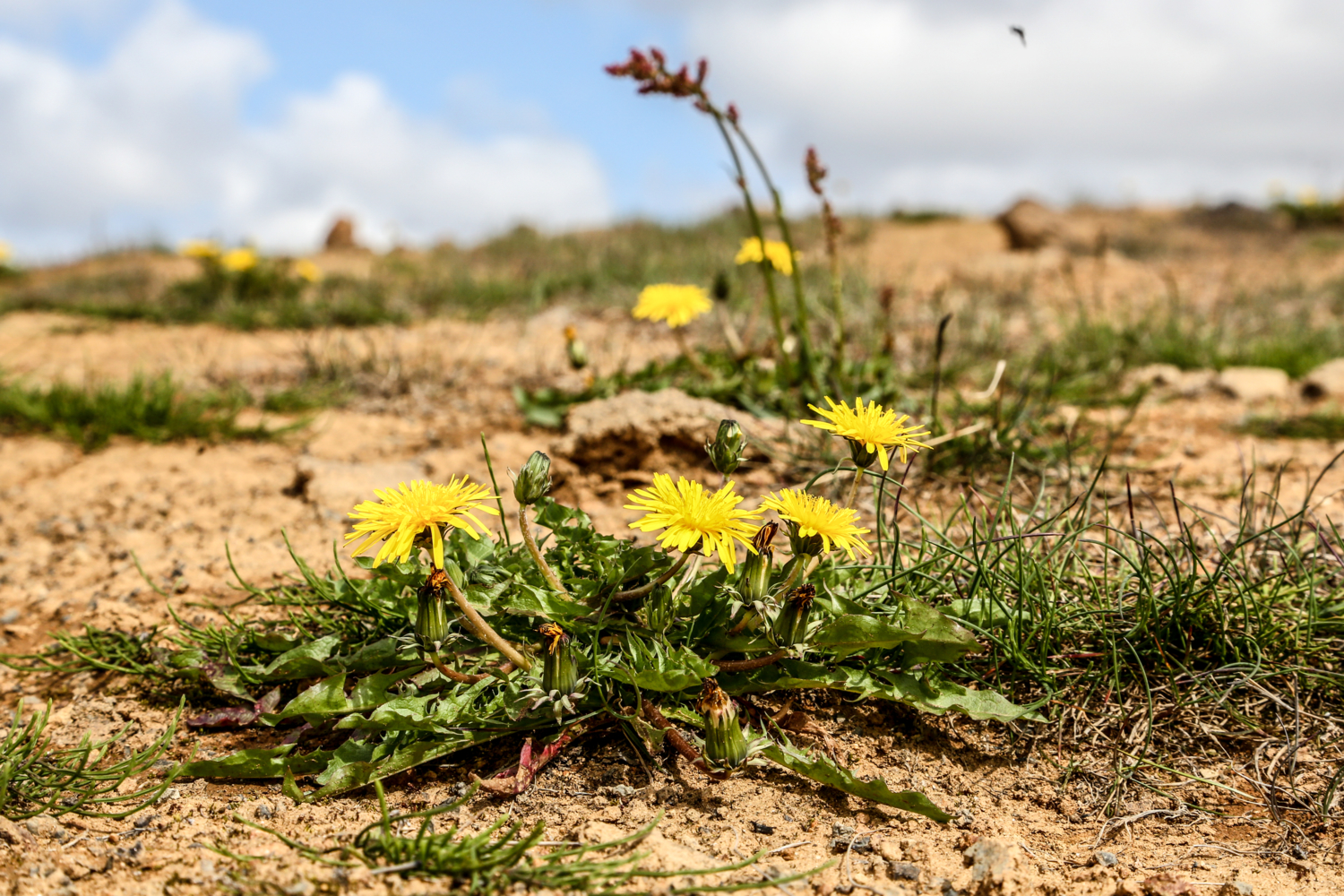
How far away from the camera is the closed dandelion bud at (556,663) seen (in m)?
1.58

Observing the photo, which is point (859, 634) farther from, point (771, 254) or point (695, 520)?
point (771, 254)

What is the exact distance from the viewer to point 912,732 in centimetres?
192

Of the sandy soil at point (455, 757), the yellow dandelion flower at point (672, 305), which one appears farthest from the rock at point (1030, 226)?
the yellow dandelion flower at point (672, 305)

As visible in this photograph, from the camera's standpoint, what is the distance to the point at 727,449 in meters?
1.72

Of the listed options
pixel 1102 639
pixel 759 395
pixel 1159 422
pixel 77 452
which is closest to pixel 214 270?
pixel 77 452

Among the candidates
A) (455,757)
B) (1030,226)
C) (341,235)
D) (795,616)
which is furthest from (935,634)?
(341,235)

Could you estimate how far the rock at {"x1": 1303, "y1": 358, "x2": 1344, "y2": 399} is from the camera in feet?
13.2

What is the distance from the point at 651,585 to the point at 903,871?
63cm

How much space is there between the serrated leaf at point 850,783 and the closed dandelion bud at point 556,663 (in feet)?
1.28

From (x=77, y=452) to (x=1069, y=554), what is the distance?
345 cm

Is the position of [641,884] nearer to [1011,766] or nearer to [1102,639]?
[1011,766]

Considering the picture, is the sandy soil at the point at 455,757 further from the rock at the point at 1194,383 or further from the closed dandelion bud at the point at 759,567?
the closed dandelion bud at the point at 759,567

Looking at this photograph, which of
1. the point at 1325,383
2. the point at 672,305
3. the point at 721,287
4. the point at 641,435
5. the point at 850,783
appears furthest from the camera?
the point at 1325,383

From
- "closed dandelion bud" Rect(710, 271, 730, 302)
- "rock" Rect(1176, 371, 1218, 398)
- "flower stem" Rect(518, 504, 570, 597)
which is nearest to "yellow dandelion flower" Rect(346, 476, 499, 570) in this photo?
"flower stem" Rect(518, 504, 570, 597)
